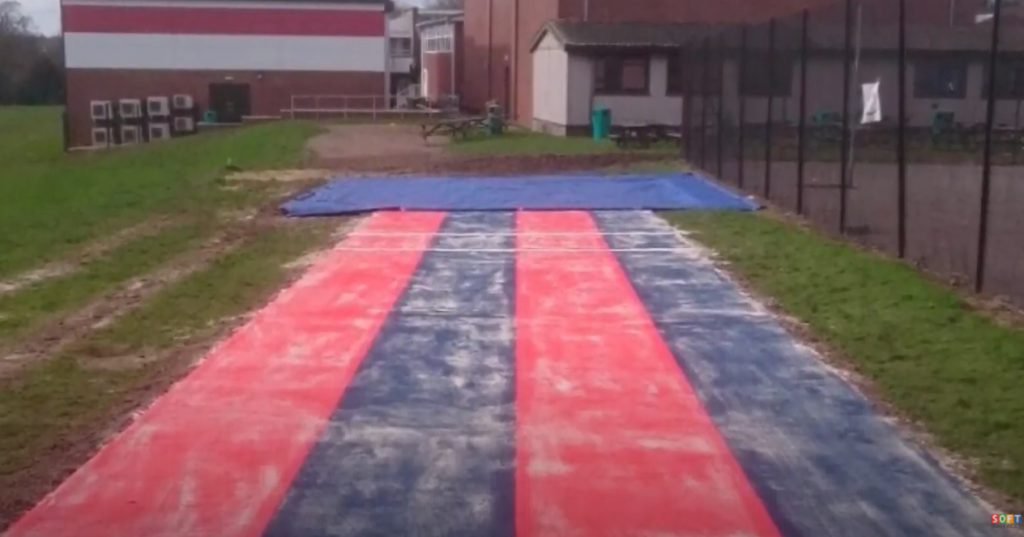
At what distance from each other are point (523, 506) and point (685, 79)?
2281cm

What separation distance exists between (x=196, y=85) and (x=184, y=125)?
2.84m

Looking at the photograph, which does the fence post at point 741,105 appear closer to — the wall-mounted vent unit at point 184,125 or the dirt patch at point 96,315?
the dirt patch at point 96,315

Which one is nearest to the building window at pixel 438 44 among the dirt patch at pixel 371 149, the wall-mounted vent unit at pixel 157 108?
the wall-mounted vent unit at pixel 157 108

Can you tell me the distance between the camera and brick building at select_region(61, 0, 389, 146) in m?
55.5

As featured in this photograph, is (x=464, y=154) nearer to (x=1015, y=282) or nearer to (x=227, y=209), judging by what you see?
(x=227, y=209)

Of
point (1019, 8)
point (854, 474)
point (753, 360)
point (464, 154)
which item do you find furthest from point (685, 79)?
point (854, 474)

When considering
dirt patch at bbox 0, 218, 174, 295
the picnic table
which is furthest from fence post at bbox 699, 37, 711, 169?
the picnic table

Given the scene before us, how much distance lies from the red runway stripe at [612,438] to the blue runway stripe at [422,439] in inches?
5.9

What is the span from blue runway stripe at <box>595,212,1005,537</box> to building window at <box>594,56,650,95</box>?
27.4 meters

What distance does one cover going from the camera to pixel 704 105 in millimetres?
24109

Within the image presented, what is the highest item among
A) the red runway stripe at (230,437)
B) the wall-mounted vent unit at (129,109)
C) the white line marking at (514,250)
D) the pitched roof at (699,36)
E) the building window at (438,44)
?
the building window at (438,44)

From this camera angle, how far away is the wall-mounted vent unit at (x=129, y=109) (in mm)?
52719

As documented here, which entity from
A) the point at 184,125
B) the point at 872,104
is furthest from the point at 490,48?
the point at 872,104

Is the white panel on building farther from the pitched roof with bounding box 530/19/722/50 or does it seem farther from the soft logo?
the soft logo
